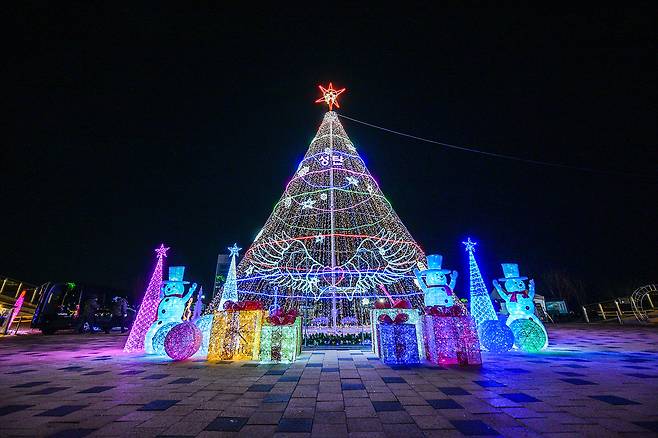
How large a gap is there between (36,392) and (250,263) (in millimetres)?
6905

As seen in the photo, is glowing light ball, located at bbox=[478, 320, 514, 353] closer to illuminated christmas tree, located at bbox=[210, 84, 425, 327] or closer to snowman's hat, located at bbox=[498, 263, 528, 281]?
snowman's hat, located at bbox=[498, 263, 528, 281]

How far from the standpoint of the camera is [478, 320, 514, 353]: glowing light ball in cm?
782

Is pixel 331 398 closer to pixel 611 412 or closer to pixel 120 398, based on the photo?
pixel 120 398

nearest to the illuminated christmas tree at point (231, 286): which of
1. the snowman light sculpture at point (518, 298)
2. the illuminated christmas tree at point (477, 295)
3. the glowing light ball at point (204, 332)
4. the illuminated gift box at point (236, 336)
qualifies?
the glowing light ball at point (204, 332)

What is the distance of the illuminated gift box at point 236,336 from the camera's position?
710 cm

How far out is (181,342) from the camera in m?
7.20

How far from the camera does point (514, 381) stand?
180 inches

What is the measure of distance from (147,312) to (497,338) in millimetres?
9667

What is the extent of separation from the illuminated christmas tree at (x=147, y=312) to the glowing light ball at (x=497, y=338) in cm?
908

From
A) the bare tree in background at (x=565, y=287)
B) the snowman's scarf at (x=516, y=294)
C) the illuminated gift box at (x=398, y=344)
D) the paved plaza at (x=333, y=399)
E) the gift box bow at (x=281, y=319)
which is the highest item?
the bare tree in background at (x=565, y=287)

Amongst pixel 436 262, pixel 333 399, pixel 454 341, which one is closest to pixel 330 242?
pixel 436 262

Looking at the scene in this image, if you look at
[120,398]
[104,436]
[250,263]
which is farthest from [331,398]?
[250,263]

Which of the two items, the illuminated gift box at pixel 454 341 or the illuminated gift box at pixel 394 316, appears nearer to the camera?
the illuminated gift box at pixel 454 341

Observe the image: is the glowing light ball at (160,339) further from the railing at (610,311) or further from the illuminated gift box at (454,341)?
the railing at (610,311)
